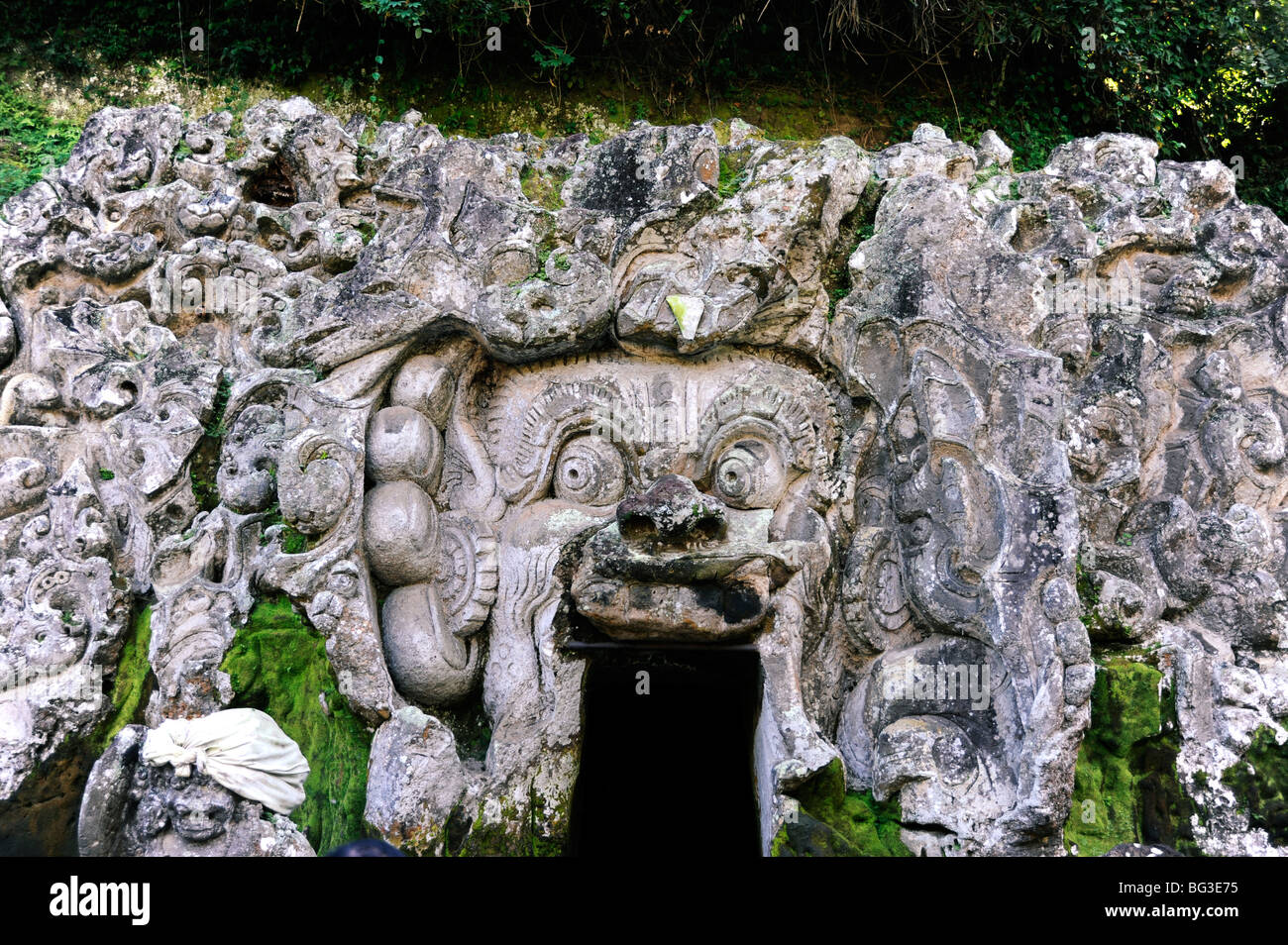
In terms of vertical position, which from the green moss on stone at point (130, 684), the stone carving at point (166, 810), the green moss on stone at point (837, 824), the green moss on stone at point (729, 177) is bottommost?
the green moss on stone at point (837, 824)

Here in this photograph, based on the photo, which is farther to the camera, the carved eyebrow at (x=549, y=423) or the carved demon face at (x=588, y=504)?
the carved eyebrow at (x=549, y=423)

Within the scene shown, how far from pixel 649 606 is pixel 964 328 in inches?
74.6

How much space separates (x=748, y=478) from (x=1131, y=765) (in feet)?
6.87

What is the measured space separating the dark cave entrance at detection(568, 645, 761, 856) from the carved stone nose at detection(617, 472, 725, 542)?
538mm

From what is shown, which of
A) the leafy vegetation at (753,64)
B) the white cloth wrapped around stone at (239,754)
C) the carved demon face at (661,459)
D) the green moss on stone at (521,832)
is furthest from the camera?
the leafy vegetation at (753,64)

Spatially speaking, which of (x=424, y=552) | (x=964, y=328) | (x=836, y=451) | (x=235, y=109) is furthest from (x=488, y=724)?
(x=235, y=109)

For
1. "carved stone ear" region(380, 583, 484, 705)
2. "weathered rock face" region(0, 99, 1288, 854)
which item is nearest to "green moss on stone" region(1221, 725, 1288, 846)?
"weathered rock face" region(0, 99, 1288, 854)

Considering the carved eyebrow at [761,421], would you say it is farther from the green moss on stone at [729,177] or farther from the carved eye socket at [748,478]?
the green moss on stone at [729,177]

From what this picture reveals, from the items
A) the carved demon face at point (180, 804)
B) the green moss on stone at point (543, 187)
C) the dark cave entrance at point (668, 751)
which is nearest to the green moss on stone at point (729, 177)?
the green moss on stone at point (543, 187)

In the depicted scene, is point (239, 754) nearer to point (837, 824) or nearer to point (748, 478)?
point (837, 824)

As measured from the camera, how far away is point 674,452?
5637mm

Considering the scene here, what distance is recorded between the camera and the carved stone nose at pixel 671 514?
5.09m

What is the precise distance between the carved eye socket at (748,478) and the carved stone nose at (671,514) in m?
0.34

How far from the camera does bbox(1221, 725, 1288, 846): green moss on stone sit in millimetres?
5004
